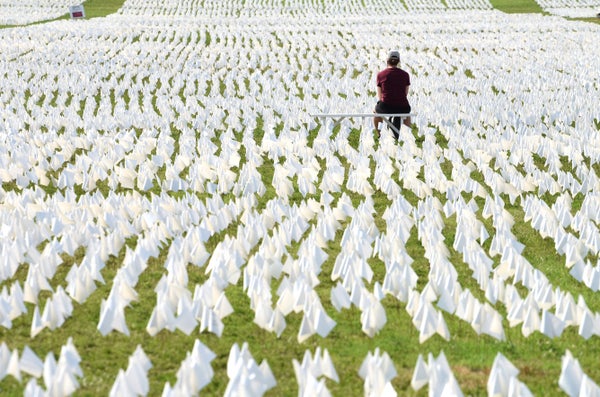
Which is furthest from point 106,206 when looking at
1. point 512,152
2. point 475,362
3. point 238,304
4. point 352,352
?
point 512,152

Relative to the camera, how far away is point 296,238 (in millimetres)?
7441

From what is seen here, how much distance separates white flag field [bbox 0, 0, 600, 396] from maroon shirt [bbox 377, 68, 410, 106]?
25.7 inches

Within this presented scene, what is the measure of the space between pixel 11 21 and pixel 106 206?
37354 millimetres

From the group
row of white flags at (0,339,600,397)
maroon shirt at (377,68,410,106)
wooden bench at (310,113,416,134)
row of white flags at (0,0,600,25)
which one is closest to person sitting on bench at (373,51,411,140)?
maroon shirt at (377,68,410,106)

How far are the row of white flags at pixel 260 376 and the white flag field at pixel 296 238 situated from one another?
0.01 m

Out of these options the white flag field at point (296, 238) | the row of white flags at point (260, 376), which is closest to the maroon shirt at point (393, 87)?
the white flag field at point (296, 238)

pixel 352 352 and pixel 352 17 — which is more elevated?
pixel 352 17

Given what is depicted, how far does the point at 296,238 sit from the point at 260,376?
298cm

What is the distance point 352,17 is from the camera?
145ft

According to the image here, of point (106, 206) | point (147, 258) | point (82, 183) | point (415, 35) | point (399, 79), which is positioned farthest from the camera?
point (415, 35)

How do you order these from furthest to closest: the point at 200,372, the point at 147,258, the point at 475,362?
the point at 147,258 → the point at 475,362 → the point at 200,372

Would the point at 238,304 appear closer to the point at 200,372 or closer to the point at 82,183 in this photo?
the point at 200,372

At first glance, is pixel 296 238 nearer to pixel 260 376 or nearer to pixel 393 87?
pixel 260 376

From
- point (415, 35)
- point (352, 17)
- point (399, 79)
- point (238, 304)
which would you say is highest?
point (352, 17)
